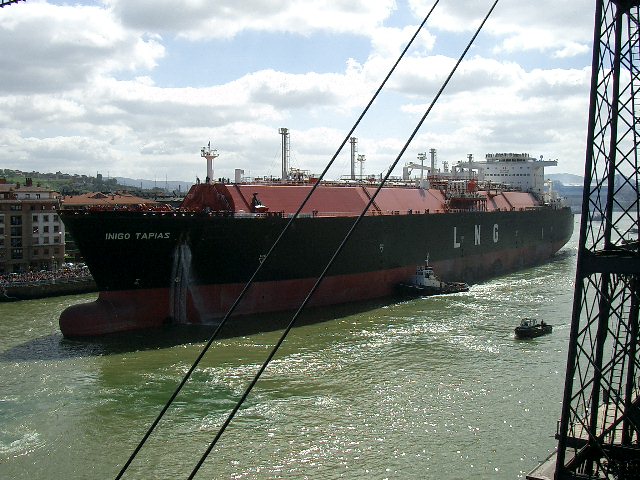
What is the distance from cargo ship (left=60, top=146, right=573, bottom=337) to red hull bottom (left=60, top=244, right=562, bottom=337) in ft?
0.09

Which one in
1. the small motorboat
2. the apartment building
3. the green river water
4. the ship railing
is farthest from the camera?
the apartment building

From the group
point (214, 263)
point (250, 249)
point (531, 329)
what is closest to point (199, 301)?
point (214, 263)

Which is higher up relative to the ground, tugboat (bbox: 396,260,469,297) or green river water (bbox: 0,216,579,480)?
tugboat (bbox: 396,260,469,297)

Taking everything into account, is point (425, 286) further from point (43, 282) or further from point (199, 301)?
point (43, 282)

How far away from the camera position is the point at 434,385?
532 inches

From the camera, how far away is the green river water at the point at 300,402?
10.1 metres

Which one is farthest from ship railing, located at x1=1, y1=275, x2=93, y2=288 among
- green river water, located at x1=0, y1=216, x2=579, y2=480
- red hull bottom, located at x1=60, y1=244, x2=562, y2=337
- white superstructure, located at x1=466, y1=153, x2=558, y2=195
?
white superstructure, located at x1=466, y1=153, x2=558, y2=195

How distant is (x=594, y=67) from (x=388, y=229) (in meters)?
19.5

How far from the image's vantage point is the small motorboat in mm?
17469

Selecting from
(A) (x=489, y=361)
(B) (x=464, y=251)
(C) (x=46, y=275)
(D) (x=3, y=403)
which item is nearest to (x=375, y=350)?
(A) (x=489, y=361)

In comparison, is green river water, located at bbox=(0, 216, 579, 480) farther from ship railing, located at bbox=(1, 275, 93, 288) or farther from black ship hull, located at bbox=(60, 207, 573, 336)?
ship railing, located at bbox=(1, 275, 93, 288)

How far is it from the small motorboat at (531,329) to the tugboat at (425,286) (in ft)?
22.7

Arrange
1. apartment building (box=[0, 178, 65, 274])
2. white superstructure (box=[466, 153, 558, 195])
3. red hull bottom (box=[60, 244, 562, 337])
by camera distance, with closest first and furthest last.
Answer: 1. red hull bottom (box=[60, 244, 562, 337])
2. apartment building (box=[0, 178, 65, 274])
3. white superstructure (box=[466, 153, 558, 195])

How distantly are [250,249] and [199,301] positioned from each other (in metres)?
2.20
